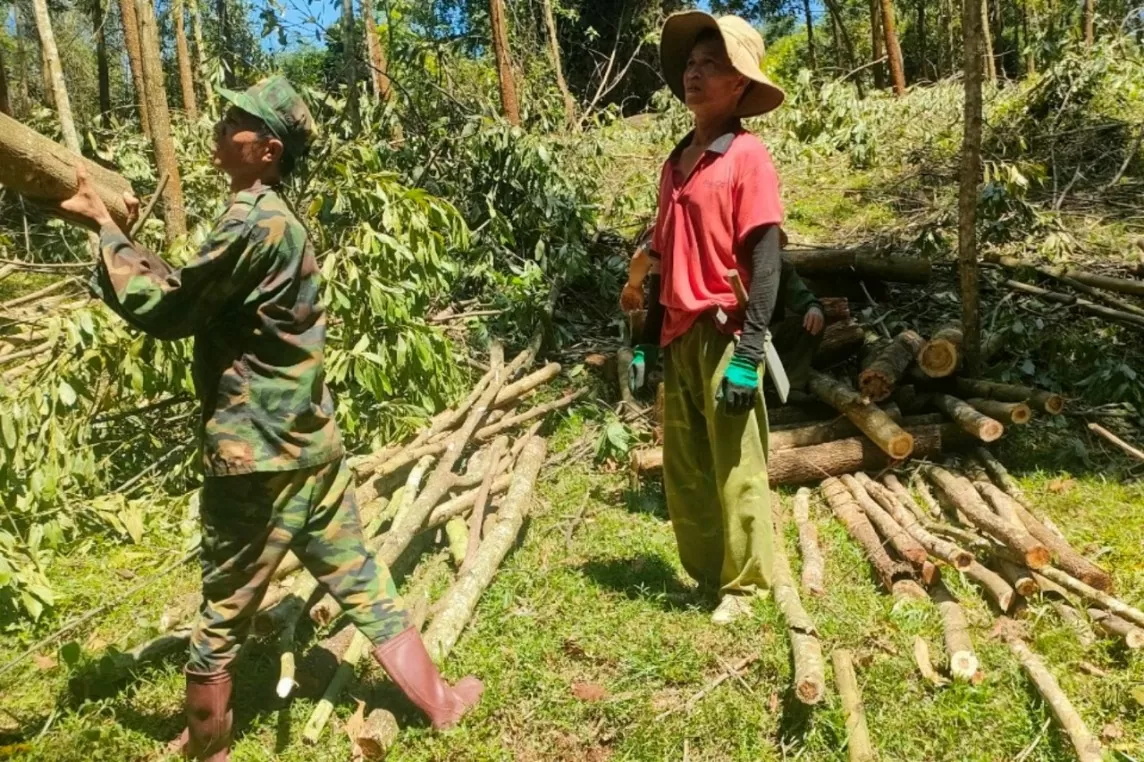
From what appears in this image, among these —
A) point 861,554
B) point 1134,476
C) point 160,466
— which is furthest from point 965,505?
point 160,466

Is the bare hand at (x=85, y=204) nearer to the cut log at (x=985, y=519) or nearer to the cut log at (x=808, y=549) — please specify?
the cut log at (x=808, y=549)

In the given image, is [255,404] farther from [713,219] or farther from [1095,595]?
[1095,595]

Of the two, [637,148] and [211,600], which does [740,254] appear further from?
[637,148]

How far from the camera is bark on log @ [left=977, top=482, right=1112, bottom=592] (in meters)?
3.46

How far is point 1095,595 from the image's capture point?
3338mm

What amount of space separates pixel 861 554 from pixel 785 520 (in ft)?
1.71

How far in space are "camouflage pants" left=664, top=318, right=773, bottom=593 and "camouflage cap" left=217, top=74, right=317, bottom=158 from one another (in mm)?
1587

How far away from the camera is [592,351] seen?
6.71m

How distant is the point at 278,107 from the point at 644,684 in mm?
2367

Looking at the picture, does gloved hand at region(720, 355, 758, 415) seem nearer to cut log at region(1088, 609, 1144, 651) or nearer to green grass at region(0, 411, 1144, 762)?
green grass at region(0, 411, 1144, 762)

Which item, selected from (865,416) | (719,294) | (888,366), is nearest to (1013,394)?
(888,366)

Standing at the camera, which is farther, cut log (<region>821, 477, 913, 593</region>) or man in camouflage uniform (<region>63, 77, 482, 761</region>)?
cut log (<region>821, 477, 913, 593</region>)

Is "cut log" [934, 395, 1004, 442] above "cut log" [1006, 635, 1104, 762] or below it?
above

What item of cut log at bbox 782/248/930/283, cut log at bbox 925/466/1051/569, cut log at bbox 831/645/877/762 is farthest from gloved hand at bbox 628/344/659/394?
cut log at bbox 782/248/930/283
